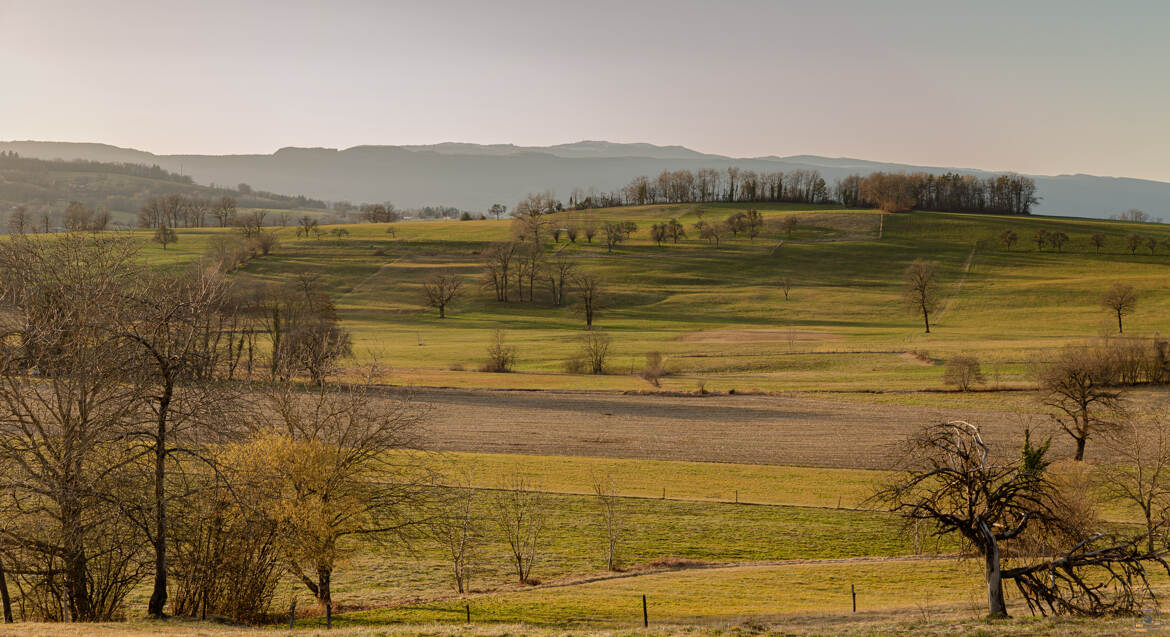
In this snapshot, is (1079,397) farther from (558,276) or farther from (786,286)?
(558,276)

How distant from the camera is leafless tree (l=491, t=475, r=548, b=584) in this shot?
A: 2789 cm

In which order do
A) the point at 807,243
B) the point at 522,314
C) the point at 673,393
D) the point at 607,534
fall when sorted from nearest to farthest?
the point at 607,534
the point at 673,393
the point at 522,314
the point at 807,243

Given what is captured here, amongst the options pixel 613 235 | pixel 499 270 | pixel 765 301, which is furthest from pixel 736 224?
pixel 499 270

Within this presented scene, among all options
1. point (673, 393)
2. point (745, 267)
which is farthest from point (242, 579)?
point (745, 267)

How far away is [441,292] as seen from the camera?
373 ft

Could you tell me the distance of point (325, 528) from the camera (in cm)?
2327

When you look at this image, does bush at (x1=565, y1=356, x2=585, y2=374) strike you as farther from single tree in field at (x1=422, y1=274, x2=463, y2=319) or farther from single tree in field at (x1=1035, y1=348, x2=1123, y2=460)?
single tree in field at (x1=422, y1=274, x2=463, y2=319)

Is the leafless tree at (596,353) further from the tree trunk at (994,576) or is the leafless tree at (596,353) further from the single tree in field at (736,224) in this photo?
the single tree in field at (736,224)

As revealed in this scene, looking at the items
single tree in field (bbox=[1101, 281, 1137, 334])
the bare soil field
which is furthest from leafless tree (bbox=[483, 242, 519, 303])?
single tree in field (bbox=[1101, 281, 1137, 334])

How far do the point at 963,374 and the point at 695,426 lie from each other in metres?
24.3

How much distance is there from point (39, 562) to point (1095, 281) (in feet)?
425

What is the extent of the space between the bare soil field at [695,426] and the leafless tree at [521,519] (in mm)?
8131

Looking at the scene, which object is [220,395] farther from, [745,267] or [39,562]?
[745,267]

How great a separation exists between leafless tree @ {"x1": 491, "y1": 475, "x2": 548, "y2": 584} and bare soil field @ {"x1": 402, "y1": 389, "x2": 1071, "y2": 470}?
8131mm
